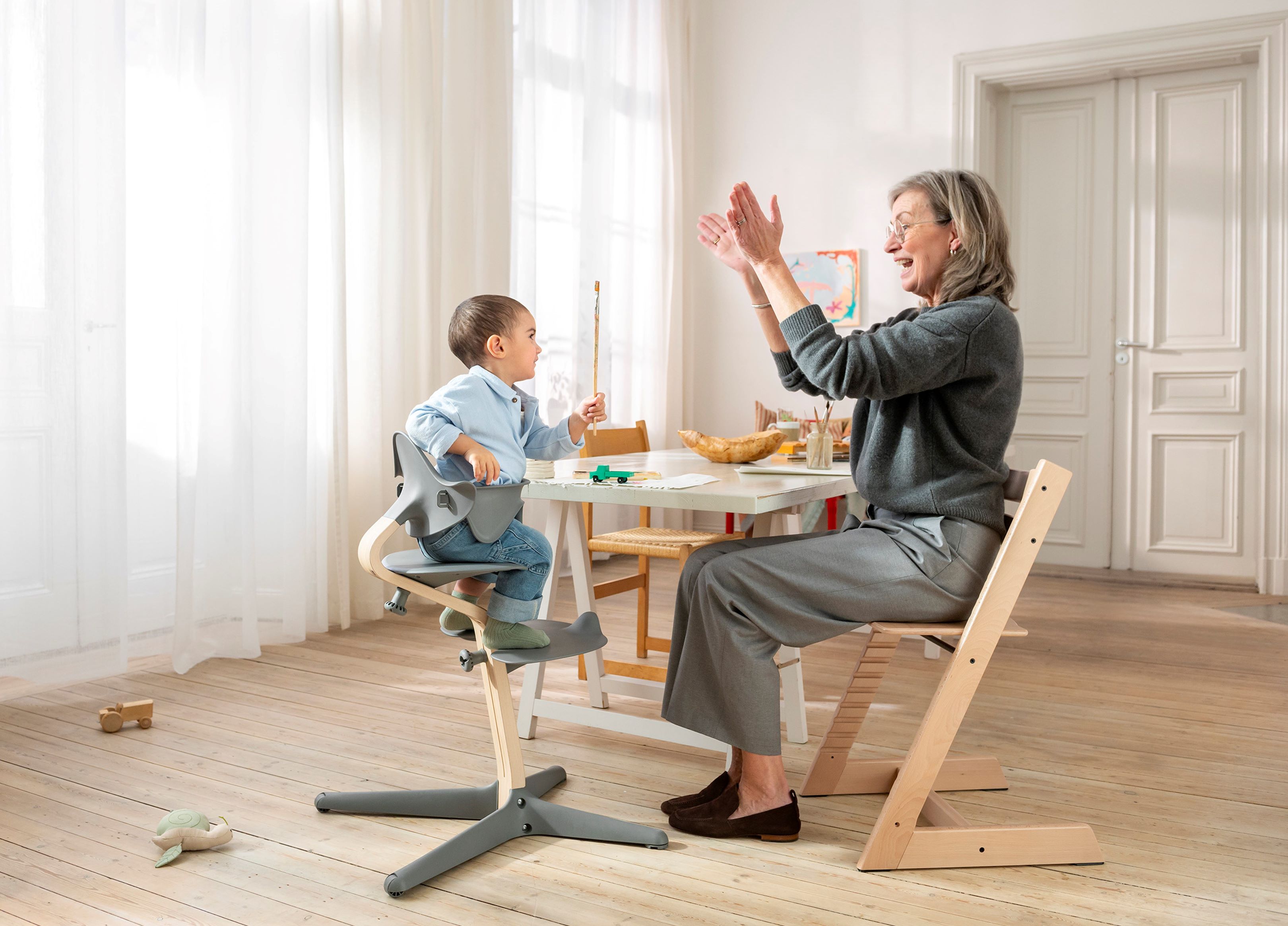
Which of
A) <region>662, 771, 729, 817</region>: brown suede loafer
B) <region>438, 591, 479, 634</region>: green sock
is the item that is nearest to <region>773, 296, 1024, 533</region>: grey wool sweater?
<region>662, 771, 729, 817</region>: brown suede loafer

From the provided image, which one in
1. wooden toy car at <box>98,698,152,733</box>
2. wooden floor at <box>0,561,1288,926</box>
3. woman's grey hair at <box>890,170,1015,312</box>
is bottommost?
wooden floor at <box>0,561,1288,926</box>

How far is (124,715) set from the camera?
97.7 inches

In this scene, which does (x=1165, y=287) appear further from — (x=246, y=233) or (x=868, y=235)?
(x=246, y=233)

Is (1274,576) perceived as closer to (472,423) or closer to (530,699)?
(530,699)

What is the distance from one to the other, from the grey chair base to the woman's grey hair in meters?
1.14

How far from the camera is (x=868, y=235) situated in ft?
17.6

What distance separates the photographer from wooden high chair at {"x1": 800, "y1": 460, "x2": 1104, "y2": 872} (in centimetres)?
170

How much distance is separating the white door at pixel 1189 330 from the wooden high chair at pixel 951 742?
→ 347cm

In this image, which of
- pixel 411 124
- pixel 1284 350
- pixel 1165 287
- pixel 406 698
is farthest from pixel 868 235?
pixel 406 698

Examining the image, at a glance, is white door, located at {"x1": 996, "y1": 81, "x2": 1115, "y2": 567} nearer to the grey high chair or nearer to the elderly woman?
the elderly woman

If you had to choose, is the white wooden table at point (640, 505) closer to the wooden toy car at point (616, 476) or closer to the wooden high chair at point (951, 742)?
the wooden toy car at point (616, 476)

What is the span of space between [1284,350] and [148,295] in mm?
4440

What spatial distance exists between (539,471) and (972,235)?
102cm

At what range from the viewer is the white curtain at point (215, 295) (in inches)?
107
